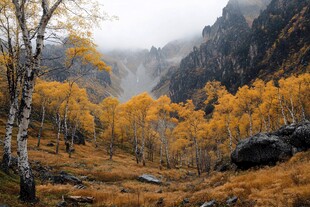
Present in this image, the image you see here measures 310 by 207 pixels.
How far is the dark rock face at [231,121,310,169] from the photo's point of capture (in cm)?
2125

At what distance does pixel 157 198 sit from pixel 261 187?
20.5 ft

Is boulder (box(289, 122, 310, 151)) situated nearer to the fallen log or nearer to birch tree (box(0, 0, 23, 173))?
the fallen log

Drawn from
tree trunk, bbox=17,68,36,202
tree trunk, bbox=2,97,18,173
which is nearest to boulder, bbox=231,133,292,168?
tree trunk, bbox=17,68,36,202

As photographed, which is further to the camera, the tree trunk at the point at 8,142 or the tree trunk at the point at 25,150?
the tree trunk at the point at 8,142

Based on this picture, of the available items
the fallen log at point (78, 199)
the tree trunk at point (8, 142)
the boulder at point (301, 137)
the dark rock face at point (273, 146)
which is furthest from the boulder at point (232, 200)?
the tree trunk at point (8, 142)

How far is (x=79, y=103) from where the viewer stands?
5584 cm

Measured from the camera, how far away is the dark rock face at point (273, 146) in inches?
837

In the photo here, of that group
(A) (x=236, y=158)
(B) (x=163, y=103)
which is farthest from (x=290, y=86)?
(A) (x=236, y=158)

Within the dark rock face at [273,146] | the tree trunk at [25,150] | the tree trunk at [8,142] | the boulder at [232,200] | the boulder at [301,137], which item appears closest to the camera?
the tree trunk at [25,150]

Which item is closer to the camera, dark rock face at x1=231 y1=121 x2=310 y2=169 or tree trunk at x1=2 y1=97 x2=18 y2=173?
tree trunk at x1=2 y1=97 x2=18 y2=173

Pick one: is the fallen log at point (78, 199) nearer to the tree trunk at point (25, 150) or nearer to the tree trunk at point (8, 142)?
the tree trunk at point (25, 150)

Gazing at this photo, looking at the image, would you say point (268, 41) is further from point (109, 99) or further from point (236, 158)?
point (236, 158)

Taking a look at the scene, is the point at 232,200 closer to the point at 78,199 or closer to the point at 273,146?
the point at 78,199

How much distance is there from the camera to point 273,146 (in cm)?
2192
